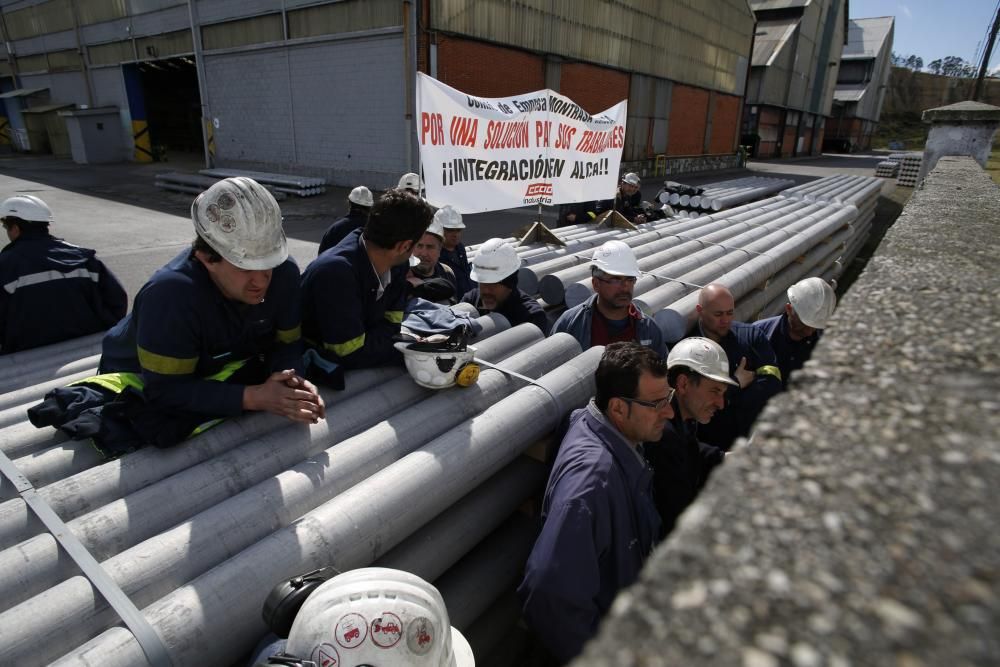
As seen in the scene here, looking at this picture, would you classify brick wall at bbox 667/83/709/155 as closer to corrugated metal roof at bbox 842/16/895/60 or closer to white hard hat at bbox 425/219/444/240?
white hard hat at bbox 425/219/444/240

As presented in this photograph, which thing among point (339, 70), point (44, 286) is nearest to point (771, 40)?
point (339, 70)

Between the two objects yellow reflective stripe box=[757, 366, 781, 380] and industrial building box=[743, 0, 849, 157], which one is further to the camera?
industrial building box=[743, 0, 849, 157]

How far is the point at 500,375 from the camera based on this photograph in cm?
319

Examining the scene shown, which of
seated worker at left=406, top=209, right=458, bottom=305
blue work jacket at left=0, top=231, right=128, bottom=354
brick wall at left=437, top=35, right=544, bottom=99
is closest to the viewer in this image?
blue work jacket at left=0, top=231, right=128, bottom=354

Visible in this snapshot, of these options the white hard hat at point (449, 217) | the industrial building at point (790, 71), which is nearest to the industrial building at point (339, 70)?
the industrial building at point (790, 71)

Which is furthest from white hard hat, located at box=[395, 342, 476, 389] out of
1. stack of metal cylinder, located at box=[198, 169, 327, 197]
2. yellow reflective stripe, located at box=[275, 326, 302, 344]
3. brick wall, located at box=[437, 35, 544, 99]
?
stack of metal cylinder, located at box=[198, 169, 327, 197]

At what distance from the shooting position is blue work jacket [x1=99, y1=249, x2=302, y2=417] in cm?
203

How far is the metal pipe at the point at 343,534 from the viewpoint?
1631 mm

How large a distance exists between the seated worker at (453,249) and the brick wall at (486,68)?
36.9 ft

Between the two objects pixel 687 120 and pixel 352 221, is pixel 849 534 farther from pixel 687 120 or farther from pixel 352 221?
pixel 687 120

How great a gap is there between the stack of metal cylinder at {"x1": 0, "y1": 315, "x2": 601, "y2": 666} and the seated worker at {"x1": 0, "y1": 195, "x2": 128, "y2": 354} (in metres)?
1.34

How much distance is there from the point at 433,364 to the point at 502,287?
1886 millimetres

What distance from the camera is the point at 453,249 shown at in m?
5.63

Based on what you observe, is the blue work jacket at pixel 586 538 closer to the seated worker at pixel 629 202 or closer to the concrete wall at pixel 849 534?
the concrete wall at pixel 849 534
